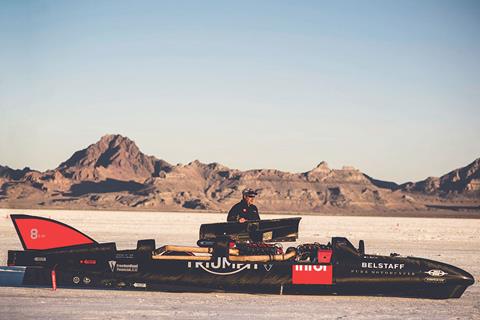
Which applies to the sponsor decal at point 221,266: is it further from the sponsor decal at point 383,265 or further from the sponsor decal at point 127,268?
the sponsor decal at point 383,265

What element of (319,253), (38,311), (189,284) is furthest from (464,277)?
(38,311)

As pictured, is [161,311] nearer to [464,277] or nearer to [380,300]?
[380,300]

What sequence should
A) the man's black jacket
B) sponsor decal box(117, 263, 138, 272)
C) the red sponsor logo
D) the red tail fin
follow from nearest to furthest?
1. the red sponsor logo
2. sponsor decal box(117, 263, 138, 272)
3. the red tail fin
4. the man's black jacket

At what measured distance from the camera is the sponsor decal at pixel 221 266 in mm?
13211

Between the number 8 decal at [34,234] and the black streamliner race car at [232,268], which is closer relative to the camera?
the black streamliner race car at [232,268]

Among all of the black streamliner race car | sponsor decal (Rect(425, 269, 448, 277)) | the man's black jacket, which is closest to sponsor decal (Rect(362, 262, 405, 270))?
the black streamliner race car

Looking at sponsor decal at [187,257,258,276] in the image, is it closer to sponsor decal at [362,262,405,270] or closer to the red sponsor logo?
the red sponsor logo

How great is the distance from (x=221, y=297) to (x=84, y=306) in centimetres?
256

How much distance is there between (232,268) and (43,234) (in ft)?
11.6

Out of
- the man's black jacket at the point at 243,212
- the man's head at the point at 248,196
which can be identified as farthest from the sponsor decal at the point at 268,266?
the man's head at the point at 248,196

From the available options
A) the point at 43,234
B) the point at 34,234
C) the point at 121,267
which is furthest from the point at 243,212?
the point at 34,234

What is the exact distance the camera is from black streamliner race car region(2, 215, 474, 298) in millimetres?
13219

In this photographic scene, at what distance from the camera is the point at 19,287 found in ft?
45.5

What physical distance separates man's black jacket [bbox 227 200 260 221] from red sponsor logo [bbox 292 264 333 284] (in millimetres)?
1848
